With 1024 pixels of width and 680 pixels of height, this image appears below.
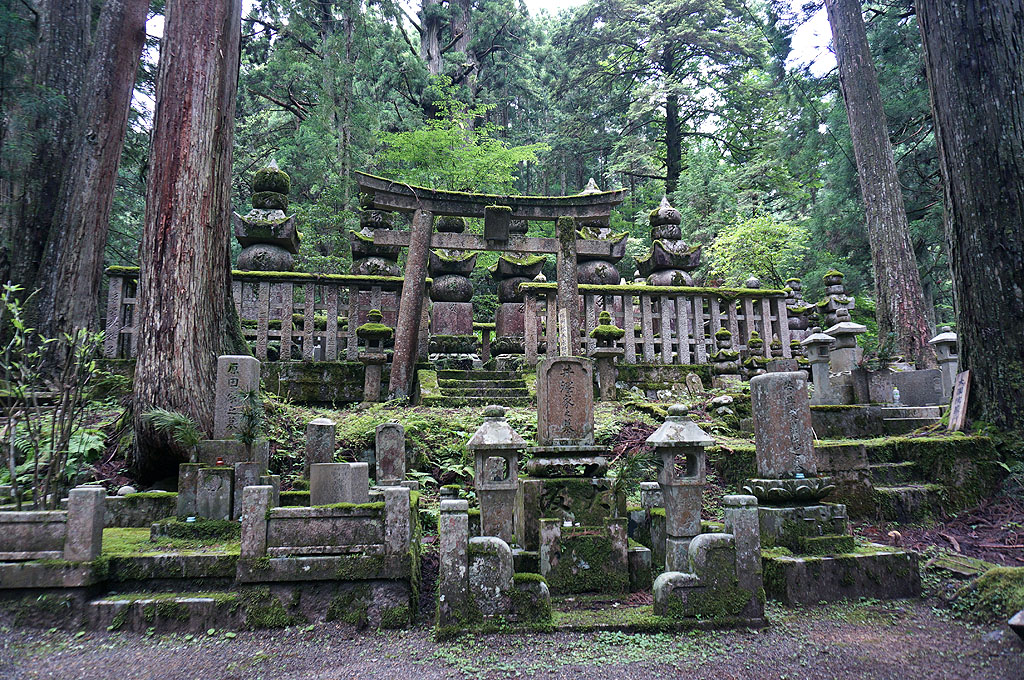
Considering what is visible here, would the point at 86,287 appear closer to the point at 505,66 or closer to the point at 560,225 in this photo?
the point at 560,225

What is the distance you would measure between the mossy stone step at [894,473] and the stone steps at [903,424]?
169cm

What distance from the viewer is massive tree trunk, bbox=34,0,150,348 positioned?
845 cm

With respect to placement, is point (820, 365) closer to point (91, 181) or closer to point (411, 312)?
point (411, 312)

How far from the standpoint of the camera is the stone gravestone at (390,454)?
610cm

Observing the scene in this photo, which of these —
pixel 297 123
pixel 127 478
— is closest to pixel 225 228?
pixel 127 478

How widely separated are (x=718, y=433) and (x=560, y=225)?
4966mm

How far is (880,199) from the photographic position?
1132cm

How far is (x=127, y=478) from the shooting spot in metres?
5.90

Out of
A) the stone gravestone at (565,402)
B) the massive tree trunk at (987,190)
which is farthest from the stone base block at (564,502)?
the massive tree trunk at (987,190)

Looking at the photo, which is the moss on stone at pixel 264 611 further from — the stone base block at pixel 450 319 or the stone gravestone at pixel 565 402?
the stone base block at pixel 450 319

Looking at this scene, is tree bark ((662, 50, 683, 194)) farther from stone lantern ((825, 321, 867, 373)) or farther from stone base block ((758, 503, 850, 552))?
stone base block ((758, 503, 850, 552))

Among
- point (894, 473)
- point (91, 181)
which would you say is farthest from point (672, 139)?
point (91, 181)

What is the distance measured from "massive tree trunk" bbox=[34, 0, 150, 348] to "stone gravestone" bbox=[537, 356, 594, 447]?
7.40 meters

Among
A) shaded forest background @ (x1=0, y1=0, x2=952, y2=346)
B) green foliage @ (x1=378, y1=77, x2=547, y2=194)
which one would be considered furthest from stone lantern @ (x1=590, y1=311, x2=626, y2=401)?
green foliage @ (x1=378, y1=77, x2=547, y2=194)
